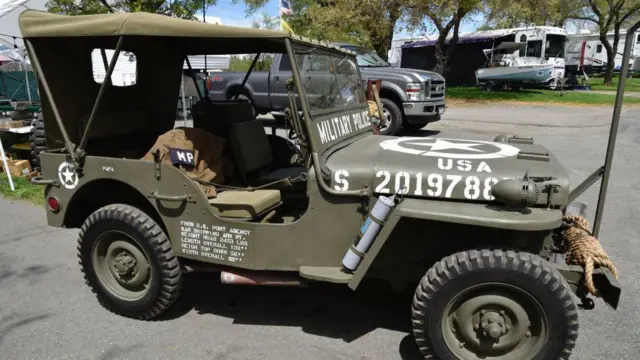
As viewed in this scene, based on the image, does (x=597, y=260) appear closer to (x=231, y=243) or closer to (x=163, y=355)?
(x=231, y=243)

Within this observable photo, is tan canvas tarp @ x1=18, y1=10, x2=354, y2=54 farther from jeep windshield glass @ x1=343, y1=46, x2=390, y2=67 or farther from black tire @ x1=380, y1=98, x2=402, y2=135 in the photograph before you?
jeep windshield glass @ x1=343, y1=46, x2=390, y2=67

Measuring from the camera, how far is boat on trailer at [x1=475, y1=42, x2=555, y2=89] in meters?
22.8

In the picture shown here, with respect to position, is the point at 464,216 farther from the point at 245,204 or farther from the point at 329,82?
the point at 329,82

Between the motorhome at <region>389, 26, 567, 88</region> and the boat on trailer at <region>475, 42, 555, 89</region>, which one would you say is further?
the motorhome at <region>389, 26, 567, 88</region>

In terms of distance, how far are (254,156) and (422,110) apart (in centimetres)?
635

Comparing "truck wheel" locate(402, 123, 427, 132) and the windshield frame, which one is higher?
the windshield frame

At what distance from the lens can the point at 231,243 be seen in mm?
3025

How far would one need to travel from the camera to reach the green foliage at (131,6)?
9.98 meters

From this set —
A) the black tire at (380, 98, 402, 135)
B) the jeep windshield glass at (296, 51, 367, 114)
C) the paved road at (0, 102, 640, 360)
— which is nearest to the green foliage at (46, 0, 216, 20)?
the black tire at (380, 98, 402, 135)

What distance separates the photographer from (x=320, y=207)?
9.23ft

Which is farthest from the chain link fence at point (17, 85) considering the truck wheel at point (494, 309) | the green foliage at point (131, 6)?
the truck wheel at point (494, 309)

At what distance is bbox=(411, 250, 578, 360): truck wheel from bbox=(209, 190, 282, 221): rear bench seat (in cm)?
110

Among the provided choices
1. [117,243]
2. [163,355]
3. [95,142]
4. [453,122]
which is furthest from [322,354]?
[453,122]

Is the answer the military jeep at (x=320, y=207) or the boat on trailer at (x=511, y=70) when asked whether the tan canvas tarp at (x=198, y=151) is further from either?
the boat on trailer at (x=511, y=70)
